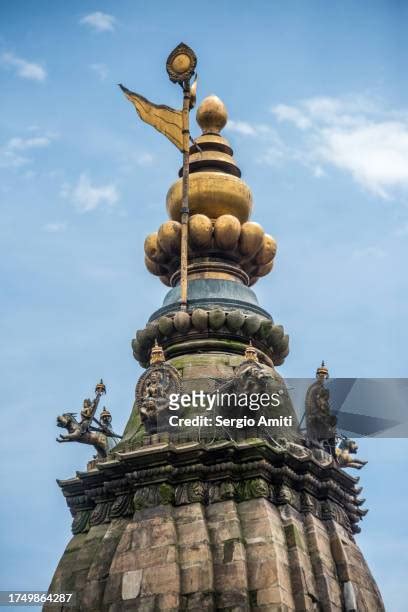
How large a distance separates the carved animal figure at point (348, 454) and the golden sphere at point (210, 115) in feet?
35.2

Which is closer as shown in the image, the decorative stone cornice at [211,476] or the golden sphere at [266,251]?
the decorative stone cornice at [211,476]

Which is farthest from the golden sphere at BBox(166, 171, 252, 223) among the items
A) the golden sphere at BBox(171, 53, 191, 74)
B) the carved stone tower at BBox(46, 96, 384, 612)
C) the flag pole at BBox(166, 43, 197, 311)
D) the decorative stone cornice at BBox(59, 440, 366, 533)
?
the decorative stone cornice at BBox(59, 440, 366, 533)

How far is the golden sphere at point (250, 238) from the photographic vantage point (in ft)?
109

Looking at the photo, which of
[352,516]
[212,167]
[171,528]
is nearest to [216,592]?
[171,528]

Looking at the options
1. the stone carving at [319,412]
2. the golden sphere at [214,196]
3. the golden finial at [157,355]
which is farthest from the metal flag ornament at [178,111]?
the stone carving at [319,412]

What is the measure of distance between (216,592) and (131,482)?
3462mm

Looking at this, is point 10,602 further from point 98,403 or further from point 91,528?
point 98,403

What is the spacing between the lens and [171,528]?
25.9 metres

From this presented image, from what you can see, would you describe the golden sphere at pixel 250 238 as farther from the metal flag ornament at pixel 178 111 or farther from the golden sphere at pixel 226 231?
the metal flag ornament at pixel 178 111

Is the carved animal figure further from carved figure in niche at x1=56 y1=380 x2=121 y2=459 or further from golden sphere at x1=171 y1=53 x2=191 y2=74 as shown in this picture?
golden sphere at x1=171 y1=53 x2=191 y2=74

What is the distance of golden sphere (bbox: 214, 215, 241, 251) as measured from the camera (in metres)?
32.7

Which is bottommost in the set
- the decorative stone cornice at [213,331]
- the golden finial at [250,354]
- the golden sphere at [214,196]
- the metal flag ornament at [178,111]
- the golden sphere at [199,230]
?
the golden finial at [250,354]

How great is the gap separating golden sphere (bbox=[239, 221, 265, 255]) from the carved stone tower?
5.95 feet

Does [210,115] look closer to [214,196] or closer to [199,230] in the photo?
[214,196]
